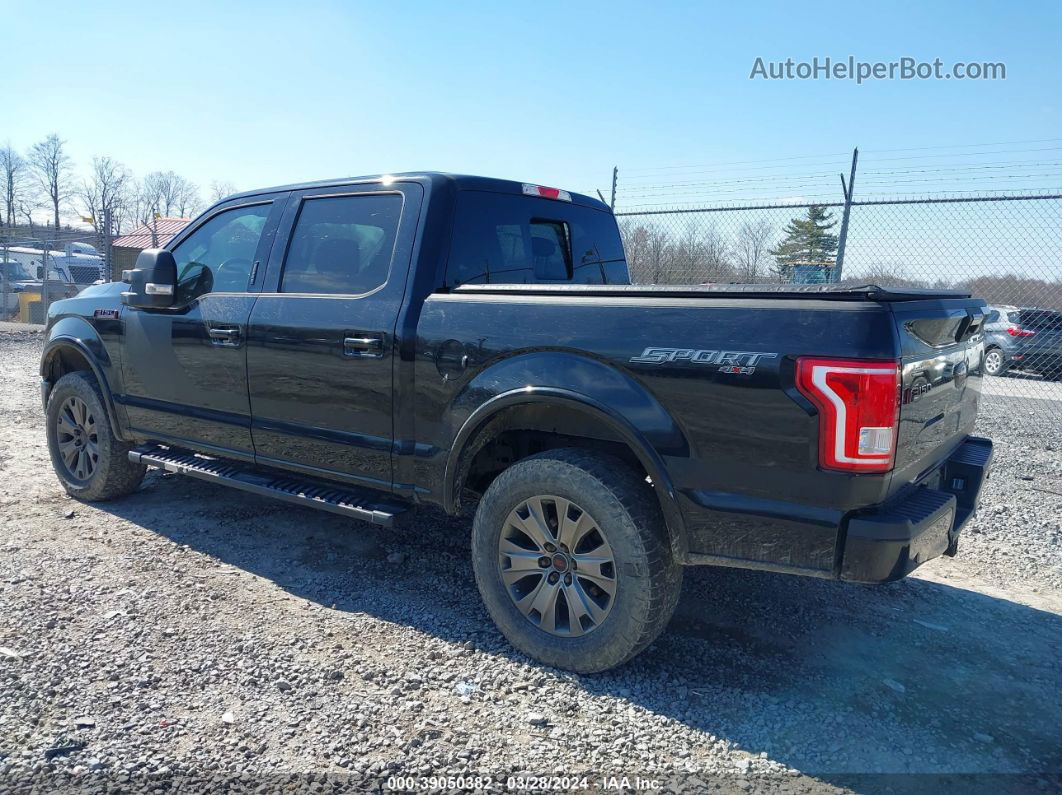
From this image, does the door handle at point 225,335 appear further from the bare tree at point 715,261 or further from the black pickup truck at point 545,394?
the bare tree at point 715,261

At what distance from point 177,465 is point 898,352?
384cm

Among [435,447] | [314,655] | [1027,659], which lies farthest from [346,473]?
[1027,659]

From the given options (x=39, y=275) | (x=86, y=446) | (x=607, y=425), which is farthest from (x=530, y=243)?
(x=39, y=275)

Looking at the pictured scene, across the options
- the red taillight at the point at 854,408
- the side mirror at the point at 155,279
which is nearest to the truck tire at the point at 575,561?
the red taillight at the point at 854,408

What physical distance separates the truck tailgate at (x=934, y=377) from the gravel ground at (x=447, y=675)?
0.91m

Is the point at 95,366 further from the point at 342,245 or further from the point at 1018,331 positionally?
the point at 1018,331

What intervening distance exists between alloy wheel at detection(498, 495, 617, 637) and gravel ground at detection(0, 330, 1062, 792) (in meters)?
0.23

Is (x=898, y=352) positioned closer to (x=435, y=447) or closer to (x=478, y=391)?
(x=478, y=391)

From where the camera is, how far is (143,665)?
303cm

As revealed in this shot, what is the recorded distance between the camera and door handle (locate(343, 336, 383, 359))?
138 inches

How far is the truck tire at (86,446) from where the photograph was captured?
4.96 meters

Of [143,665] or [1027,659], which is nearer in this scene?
[143,665]

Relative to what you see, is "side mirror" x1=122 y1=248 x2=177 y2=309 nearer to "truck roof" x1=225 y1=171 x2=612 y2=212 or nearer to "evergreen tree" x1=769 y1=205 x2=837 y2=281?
"truck roof" x1=225 y1=171 x2=612 y2=212

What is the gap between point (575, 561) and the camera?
3033 millimetres
